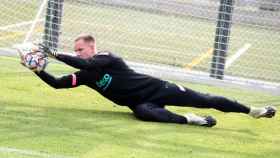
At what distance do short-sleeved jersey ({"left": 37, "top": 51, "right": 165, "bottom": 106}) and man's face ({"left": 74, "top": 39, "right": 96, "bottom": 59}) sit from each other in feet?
0.26

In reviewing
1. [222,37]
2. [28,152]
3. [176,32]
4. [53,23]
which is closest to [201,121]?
[28,152]

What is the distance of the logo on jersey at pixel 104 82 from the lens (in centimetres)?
809

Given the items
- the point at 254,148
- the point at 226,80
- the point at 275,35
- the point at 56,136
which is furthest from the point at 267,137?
the point at 275,35

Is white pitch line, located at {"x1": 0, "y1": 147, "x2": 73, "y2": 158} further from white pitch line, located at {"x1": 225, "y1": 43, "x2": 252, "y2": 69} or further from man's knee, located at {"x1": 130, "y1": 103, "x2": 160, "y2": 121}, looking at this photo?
white pitch line, located at {"x1": 225, "y1": 43, "x2": 252, "y2": 69}

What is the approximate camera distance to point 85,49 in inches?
319

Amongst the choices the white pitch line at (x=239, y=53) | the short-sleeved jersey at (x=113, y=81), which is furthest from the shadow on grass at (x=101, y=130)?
the white pitch line at (x=239, y=53)

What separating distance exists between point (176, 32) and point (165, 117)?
768cm

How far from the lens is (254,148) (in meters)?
7.13

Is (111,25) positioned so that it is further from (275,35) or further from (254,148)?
(254,148)

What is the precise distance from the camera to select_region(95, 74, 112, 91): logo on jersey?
8.09 meters

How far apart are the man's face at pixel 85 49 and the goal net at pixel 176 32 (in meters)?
3.04

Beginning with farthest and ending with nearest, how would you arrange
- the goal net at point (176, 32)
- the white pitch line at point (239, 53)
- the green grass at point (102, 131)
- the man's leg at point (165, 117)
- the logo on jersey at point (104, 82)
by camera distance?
the white pitch line at point (239, 53) < the goal net at point (176, 32) < the logo on jersey at point (104, 82) < the man's leg at point (165, 117) < the green grass at point (102, 131)

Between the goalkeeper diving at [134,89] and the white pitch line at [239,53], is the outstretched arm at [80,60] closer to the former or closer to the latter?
the goalkeeper diving at [134,89]

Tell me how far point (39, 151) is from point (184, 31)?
8.91 m
